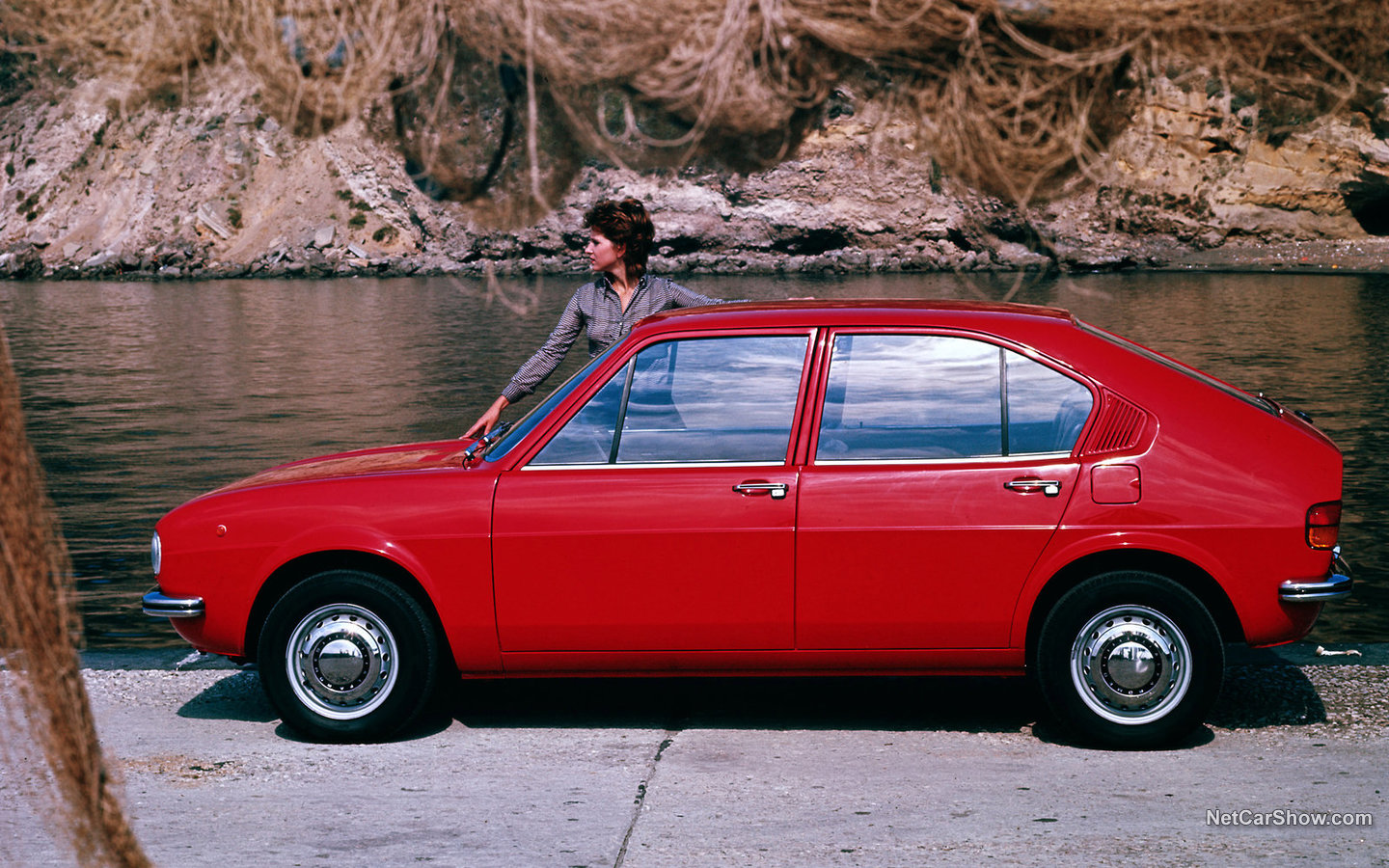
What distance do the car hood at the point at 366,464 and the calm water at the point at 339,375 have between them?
4.37ft

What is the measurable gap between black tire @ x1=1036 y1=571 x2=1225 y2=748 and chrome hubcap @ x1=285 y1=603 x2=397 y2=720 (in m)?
2.25

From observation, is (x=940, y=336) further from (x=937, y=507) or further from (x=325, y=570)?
(x=325, y=570)

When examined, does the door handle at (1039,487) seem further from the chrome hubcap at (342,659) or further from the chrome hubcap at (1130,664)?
the chrome hubcap at (342,659)

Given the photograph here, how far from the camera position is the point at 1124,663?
4734mm

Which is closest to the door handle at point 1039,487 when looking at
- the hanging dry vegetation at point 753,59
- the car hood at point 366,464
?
the hanging dry vegetation at point 753,59

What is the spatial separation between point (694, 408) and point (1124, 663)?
169 centimetres

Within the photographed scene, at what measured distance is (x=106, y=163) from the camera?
51.1 ft

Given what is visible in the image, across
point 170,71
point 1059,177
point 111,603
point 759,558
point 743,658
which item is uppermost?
point 170,71

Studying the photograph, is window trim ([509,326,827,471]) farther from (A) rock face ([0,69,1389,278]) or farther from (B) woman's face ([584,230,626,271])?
(A) rock face ([0,69,1389,278])

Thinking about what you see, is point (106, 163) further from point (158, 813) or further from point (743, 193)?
point (743, 193)

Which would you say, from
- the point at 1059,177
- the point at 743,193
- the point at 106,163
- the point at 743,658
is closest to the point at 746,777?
the point at 743,658

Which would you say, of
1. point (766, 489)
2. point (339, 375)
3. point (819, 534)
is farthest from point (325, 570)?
point (339, 375)

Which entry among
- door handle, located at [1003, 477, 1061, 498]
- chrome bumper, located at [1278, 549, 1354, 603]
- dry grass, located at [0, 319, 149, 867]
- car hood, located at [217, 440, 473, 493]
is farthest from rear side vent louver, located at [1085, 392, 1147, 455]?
dry grass, located at [0, 319, 149, 867]

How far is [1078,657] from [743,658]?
1.12m
